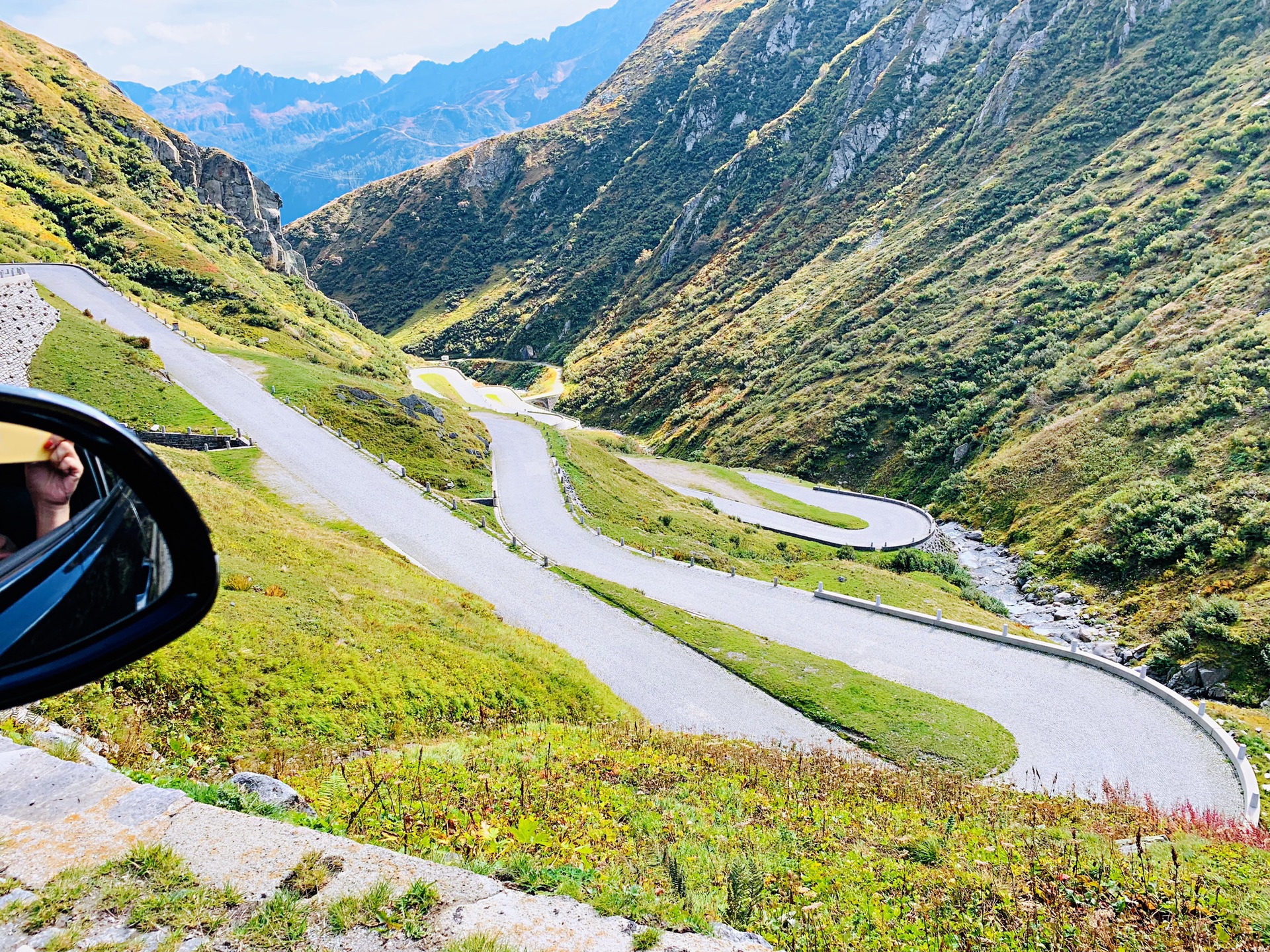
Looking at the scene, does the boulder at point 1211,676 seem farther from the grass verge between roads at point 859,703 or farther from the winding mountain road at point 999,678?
the grass verge between roads at point 859,703

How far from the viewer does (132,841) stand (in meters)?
4.62

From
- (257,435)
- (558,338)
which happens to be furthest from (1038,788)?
(558,338)

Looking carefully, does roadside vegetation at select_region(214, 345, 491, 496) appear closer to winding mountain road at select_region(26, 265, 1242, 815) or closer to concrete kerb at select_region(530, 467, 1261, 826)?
winding mountain road at select_region(26, 265, 1242, 815)

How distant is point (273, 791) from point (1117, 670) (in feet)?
66.5

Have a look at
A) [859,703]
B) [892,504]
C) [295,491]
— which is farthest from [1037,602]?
[295,491]

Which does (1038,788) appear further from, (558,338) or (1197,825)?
(558,338)

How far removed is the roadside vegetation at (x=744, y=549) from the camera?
2625 cm

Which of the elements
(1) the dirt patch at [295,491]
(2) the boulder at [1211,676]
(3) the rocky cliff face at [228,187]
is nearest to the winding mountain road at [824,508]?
(2) the boulder at [1211,676]

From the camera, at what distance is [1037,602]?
30.5 m

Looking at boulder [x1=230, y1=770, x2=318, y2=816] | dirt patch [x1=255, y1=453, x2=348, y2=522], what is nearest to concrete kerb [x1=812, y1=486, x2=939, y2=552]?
dirt patch [x1=255, y1=453, x2=348, y2=522]

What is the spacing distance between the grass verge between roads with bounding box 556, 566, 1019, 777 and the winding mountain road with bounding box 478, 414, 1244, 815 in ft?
2.55

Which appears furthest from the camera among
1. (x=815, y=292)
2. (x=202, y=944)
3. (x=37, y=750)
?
(x=815, y=292)

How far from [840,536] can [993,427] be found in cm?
1618

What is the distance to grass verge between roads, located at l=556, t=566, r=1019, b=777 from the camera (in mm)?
A: 14211
